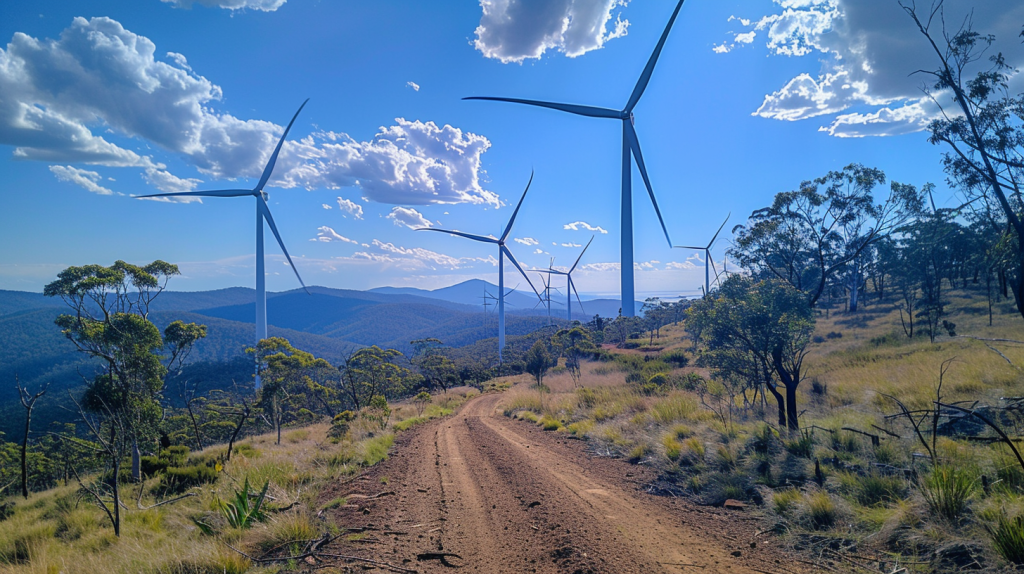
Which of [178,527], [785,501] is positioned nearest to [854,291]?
[785,501]

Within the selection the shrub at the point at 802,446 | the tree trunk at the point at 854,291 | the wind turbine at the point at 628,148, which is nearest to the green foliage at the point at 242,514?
the shrub at the point at 802,446

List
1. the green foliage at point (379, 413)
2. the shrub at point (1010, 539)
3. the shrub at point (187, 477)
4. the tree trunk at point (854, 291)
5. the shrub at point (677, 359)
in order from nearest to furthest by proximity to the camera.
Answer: the shrub at point (1010, 539)
the shrub at point (187, 477)
the green foliage at point (379, 413)
the shrub at point (677, 359)
the tree trunk at point (854, 291)

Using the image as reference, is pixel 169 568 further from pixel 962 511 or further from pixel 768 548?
pixel 962 511

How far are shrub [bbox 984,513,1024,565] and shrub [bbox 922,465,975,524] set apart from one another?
0.64 m

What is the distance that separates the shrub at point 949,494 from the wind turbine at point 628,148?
13.5 meters

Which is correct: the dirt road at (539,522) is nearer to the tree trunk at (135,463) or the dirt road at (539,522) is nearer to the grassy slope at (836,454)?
the grassy slope at (836,454)

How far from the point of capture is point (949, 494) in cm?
507

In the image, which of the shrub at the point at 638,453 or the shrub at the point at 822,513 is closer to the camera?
the shrub at the point at 822,513

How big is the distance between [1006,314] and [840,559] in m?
43.5

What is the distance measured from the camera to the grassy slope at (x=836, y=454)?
506 cm

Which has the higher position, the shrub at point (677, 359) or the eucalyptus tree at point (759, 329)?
the eucalyptus tree at point (759, 329)

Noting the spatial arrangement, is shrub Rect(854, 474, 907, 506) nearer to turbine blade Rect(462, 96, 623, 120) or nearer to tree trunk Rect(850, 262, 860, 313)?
turbine blade Rect(462, 96, 623, 120)

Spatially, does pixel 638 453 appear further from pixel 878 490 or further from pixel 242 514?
pixel 242 514

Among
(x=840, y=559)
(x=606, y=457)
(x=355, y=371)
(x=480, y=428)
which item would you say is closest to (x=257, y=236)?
(x=355, y=371)
